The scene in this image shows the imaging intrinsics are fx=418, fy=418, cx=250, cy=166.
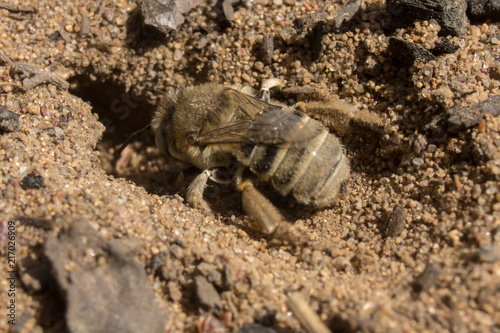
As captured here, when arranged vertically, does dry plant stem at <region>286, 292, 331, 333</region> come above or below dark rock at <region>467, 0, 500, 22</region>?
below

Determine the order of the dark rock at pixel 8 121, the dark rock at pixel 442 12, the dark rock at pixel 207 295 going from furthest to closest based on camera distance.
Result: the dark rock at pixel 442 12
the dark rock at pixel 8 121
the dark rock at pixel 207 295

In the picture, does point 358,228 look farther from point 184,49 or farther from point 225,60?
point 184,49

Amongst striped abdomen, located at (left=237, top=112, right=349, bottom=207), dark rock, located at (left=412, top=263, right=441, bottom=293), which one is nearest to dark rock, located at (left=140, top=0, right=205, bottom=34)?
striped abdomen, located at (left=237, top=112, right=349, bottom=207)

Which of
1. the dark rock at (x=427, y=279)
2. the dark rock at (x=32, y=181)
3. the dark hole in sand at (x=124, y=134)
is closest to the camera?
the dark rock at (x=427, y=279)

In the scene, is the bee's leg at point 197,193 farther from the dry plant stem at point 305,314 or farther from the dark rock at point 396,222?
the dark rock at point 396,222

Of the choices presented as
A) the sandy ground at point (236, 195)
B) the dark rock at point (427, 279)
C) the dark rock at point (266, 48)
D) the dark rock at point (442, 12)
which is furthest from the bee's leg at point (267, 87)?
the dark rock at point (427, 279)

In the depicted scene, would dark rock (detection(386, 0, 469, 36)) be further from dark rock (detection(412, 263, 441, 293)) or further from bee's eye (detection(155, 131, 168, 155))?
bee's eye (detection(155, 131, 168, 155))

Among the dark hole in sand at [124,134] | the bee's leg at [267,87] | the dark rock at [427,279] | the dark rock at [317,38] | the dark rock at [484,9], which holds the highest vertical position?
the dark rock at [484,9]
